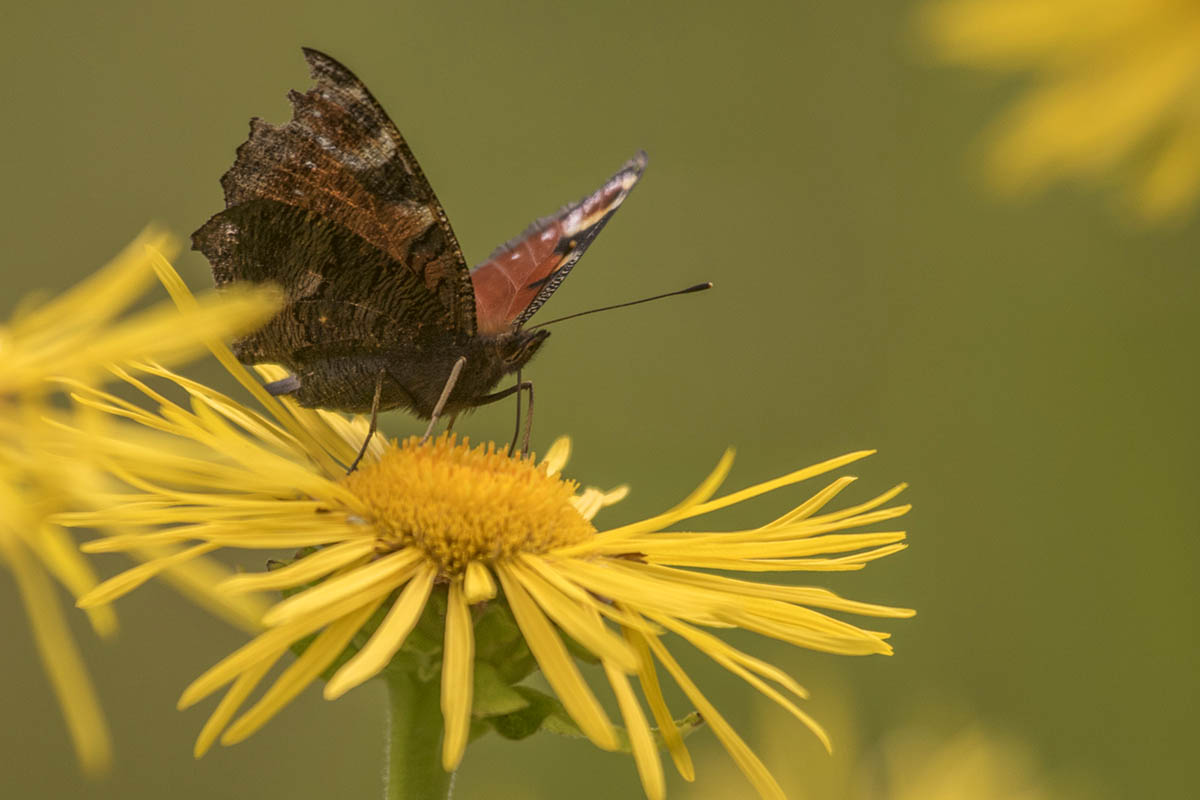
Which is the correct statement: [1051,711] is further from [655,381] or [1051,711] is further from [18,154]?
[18,154]

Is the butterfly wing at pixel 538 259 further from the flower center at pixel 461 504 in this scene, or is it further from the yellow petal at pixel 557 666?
the yellow petal at pixel 557 666

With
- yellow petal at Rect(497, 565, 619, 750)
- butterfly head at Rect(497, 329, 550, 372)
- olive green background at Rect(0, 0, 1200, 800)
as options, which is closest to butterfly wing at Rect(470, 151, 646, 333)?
butterfly head at Rect(497, 329, 550, 372)

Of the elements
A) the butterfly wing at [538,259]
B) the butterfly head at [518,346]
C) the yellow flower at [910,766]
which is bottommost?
the yellow flower at [910,766]

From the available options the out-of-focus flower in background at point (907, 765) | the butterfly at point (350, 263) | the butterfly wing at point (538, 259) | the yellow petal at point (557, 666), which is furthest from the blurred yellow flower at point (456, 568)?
the out-of-focus flower in background at point (907, 765)

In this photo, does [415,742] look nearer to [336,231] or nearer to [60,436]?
[60,436]

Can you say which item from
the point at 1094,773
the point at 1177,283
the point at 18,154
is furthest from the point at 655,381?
the point at 18,154

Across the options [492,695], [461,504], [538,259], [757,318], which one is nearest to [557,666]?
[492,695]
